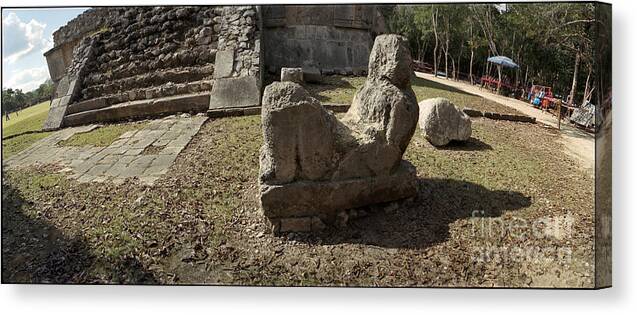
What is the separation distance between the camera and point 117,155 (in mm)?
4973

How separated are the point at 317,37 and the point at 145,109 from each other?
3.92 metres

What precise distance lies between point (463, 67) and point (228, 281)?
406 centimetres

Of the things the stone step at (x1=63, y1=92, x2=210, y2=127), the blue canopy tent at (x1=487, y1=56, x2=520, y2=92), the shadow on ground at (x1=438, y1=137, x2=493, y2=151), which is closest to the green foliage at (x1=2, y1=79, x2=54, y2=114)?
the stone step at (x1=63, y1=92, x2=210, y2=127)

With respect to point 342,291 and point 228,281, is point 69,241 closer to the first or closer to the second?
point 228,281

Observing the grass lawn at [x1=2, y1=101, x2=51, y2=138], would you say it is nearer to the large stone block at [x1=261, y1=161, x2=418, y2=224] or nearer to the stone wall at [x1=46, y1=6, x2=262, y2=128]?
the stone wall at [x1=46, y1=6, x2=262, y2=128]

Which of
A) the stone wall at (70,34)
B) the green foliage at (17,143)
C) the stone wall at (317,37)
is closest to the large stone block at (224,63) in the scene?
the stone wall at (317,37)

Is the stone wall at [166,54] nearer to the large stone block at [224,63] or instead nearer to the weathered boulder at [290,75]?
the large stone block at [224,63]

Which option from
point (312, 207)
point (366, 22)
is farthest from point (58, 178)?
point (366, 22)

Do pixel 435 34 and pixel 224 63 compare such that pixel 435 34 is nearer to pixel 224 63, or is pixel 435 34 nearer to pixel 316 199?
pixel 316 199

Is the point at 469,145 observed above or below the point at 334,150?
below

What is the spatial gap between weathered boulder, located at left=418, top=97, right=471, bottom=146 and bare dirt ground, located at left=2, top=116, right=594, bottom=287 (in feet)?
2.83

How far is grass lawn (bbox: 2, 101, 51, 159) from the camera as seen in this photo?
406 centimetres

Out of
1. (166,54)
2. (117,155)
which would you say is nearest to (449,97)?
(117,155)

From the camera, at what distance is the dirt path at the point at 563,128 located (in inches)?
146
